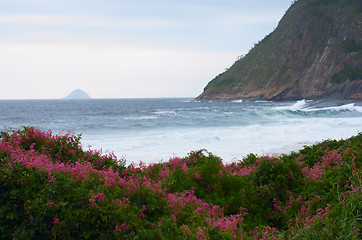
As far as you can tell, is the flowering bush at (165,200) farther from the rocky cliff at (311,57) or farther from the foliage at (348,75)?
the foliage at (348,75)

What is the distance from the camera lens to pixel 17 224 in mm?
4379

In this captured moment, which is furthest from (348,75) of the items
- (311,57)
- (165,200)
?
(165,200)

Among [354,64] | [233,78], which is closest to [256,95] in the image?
[233,78]

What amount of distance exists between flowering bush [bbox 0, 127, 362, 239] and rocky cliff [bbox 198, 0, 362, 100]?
88495 millimetres

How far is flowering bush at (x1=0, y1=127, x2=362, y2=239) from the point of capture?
421 centimetres

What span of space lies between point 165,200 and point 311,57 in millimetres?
113783

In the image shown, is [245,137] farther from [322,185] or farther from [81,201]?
[81,201]

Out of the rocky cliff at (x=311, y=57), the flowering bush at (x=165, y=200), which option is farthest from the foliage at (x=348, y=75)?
the flowering bush at (x=165, y=200)

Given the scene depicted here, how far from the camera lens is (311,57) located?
352 feet

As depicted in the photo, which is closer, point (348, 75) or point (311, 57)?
point (348, 75)

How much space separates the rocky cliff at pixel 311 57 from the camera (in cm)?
9669

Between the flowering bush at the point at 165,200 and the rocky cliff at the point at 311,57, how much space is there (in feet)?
290

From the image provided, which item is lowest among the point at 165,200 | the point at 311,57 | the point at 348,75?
the point at 165,200

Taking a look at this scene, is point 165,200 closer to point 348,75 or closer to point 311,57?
point 348,75
